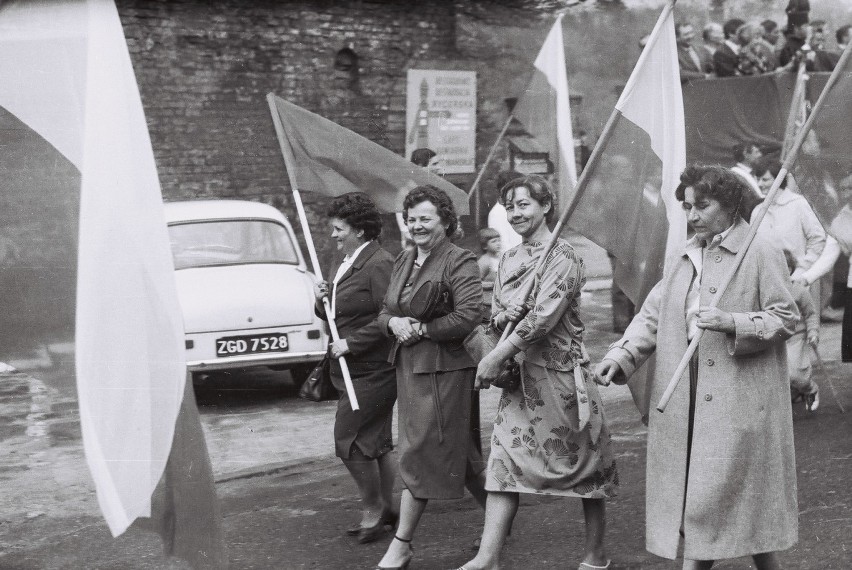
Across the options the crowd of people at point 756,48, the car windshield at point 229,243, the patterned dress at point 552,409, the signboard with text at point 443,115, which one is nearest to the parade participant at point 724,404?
the patterned dress at point 552,409

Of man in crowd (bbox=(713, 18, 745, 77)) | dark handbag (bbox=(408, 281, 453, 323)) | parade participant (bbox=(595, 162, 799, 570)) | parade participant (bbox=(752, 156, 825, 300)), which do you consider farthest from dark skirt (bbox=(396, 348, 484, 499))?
man in crowd (bbox=(713, 18, 745, 77))

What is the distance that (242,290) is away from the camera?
955cm

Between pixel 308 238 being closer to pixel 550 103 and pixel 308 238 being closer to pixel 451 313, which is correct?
pixel 451 313

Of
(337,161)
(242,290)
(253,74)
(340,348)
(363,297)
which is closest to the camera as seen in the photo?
(340,348)

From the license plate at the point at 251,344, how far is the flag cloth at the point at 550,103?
2487mm

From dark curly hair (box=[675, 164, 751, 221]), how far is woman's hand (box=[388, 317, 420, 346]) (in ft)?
4.74

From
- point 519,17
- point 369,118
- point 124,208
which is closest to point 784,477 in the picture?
point 124,208

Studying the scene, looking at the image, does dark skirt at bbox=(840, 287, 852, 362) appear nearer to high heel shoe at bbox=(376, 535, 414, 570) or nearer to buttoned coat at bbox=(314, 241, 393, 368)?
buttoned coat at bbox=(314, 241, 393, 368)

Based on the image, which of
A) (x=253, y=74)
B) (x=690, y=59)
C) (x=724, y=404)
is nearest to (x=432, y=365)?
(x=724, y=404)

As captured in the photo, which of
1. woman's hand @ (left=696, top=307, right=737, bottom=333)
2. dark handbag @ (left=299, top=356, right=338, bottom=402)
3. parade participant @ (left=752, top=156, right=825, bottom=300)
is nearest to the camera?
woman's hand @ (left=696, top=307, right=737, bottom=333)

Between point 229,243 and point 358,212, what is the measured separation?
174 inches

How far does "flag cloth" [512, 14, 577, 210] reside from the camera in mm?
8688

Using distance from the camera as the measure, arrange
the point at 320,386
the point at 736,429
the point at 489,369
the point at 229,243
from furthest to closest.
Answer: the point at 229,243
the point at 320,386
the point at 489,369
the point at 736,429

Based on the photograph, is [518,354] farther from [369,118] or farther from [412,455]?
[369,118]
